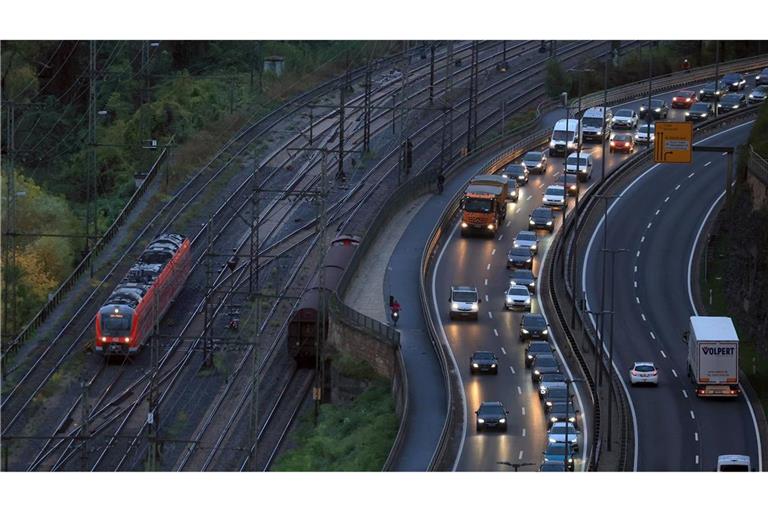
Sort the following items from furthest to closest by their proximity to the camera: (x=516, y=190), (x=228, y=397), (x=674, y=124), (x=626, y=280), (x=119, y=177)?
(x=119, y=177)
(x=516, y=190)
(x=626, y=280)
(x=228, y=397)
(x=674, y=124)

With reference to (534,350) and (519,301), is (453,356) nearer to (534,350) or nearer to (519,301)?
(534,350)

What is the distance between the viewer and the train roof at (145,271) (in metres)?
84.8

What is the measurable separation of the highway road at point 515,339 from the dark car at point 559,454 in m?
0.52

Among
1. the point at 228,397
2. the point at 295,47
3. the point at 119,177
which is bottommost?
the point at 228,397

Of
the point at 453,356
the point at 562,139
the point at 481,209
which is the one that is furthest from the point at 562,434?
the point at 562,139

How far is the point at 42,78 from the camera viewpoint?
13762 cm

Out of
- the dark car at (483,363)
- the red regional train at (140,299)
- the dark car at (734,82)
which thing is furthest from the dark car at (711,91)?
the dark car at (483,363)

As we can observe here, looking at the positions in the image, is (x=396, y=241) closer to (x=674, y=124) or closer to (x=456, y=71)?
(x=674, y=124)

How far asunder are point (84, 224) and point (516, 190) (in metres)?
23.3

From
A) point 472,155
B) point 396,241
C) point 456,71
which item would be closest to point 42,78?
point 456,71

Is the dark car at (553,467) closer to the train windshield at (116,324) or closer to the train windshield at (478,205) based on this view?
the train windshield at (116,324)

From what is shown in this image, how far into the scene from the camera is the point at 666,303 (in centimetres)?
9019

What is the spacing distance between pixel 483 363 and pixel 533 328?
5305 mm

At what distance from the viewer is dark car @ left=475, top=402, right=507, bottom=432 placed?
71.8m
